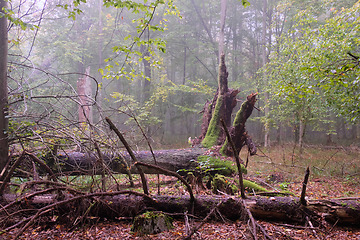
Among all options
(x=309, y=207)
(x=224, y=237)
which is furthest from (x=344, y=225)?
(x=224, y=237)

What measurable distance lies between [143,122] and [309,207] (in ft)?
48.6

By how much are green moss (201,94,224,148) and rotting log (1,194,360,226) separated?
452 centimetres

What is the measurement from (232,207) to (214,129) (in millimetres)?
5264

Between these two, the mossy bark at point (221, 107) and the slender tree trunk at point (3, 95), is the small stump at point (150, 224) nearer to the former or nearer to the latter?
the slender tree trunk at point (3, 95)

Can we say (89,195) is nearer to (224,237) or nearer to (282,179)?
(224,237)

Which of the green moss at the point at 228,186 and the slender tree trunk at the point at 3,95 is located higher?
the slender tree trunk at the point at 3,95

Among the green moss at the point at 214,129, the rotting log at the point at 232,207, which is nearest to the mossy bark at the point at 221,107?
the green moss at the point at 214,129

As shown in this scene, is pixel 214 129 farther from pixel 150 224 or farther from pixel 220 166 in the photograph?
pixel 150 224

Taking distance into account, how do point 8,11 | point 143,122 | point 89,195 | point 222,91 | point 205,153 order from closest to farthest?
point 89,195 < point 8,11 < point 205,153 < point 222,91 < point 143,122

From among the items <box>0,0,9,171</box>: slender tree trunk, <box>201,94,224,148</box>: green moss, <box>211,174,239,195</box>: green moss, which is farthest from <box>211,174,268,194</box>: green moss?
<box>0,0,9,171</box>: slender tree trunk

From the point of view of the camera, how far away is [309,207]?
3.49 meters

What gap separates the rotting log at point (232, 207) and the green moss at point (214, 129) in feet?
14.8

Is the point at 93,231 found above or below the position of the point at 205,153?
below

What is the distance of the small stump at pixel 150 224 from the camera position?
11.0 feet
